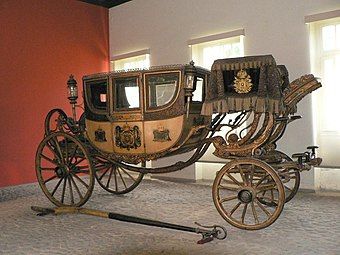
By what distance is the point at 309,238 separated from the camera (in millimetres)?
3357

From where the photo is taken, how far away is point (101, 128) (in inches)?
176

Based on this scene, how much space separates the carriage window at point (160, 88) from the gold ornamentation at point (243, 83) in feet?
2.27

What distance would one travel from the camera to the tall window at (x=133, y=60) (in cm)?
734

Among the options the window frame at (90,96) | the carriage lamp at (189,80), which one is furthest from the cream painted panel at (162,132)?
the window frame at (90,96)

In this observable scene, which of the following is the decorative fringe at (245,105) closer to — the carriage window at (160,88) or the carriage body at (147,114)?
the carriage body at (147,114)

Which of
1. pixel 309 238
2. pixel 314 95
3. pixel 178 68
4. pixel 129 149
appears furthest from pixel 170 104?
pixel 314 95

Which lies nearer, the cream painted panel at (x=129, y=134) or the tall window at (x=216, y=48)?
the cream painted panel at (x=129, y=134)

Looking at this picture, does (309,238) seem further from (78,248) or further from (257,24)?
(257,24)

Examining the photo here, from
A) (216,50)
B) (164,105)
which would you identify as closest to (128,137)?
(164,105)

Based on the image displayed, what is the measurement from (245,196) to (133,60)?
15.6 ft

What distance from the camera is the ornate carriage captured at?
3.56 meters

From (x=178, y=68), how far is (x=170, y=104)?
1.20 feet

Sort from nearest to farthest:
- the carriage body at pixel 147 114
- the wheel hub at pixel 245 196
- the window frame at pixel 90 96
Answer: the wheel hub at pixel 245 196
the carriage body at pixel 147 114
the window frame at pixel 90 96

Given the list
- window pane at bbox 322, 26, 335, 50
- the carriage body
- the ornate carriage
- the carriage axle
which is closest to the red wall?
the ornate carriage
